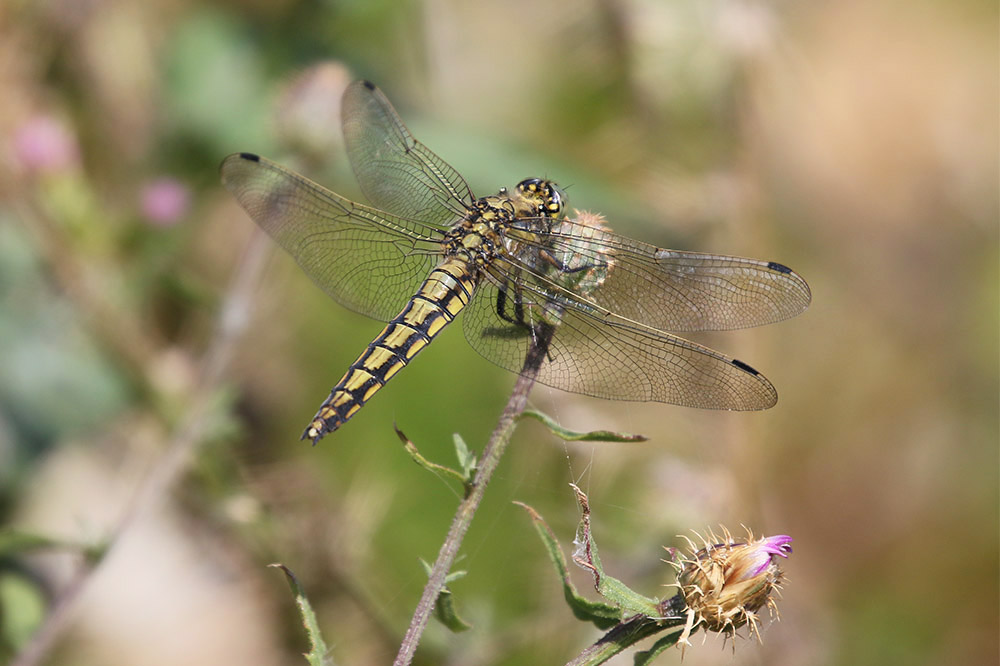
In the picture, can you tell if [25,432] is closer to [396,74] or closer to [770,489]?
[396,74]

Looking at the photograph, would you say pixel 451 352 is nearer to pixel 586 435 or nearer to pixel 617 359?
pixel 617 359

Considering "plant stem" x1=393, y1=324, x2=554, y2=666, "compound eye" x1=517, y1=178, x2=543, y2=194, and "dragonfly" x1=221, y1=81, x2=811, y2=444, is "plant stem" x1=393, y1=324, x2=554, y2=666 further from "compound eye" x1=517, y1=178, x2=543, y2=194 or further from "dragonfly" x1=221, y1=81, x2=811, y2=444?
"compound eye" x1=517, y1=178, x2=543, y2=194

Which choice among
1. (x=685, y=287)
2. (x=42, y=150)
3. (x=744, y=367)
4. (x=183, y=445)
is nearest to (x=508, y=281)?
(x=685, y=287)

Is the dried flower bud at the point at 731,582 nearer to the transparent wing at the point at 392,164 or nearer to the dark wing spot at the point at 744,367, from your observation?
the dark wing spot at the point at 744,367

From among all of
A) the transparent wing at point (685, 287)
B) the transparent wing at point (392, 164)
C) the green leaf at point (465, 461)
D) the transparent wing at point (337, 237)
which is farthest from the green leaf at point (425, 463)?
the transparent wing at point (392, 164)

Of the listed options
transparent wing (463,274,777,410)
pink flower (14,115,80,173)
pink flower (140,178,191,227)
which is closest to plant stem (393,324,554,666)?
transparent wing (463,274,777,410)

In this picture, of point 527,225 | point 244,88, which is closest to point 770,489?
point 527,225

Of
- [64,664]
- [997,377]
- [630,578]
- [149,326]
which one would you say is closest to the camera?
[630,578]
